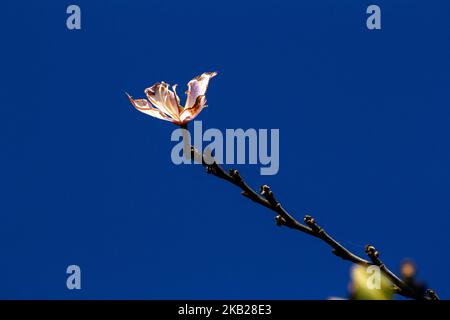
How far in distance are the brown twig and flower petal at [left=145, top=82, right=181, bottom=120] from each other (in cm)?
57

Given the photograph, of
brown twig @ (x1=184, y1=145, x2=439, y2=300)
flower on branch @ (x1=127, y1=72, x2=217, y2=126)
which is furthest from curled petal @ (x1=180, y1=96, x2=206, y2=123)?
brown twig @ (x1=184, y1=145, x2=439, y2=300)

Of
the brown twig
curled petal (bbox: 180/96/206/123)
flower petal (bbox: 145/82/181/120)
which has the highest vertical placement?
flower petal (bbox: 145/82/181/120)

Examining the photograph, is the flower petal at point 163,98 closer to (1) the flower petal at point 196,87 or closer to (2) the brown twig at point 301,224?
(1) the flower petal at point 196,87

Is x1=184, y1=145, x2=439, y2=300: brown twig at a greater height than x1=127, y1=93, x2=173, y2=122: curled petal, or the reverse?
x1=127, y1=93, x2=173, y2=122: curled petal

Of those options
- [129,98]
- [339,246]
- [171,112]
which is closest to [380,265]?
[339,246]

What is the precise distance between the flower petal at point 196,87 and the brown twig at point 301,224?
0.62 metres

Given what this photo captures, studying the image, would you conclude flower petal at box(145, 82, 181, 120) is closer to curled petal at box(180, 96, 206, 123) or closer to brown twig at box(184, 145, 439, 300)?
curled petal at box(180, 96, 206, 123)

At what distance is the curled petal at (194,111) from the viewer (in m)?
1.89

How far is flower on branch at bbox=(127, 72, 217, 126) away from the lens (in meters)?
1.92

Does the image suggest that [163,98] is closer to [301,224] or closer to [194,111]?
[194,111]
